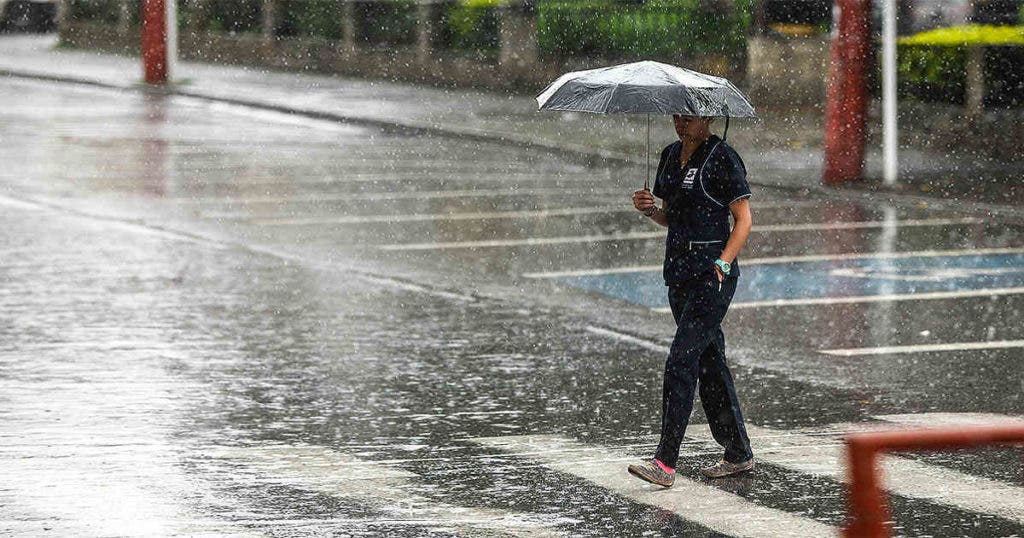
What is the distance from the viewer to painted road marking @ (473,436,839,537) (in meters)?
7.38

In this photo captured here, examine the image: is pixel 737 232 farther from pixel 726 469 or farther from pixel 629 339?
pixel 629 339

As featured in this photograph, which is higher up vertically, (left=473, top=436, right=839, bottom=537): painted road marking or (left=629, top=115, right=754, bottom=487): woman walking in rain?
(left=629, top=115, right=754, bottom=487): woman walking in rain

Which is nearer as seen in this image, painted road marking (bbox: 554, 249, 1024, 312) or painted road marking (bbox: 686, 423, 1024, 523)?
painted road marking (bbox: 686, 423, 1024, 523)

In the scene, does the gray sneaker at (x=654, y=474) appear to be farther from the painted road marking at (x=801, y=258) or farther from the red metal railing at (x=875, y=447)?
the painted road marking at (x=801, y=258)

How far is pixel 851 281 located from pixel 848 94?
266 inches

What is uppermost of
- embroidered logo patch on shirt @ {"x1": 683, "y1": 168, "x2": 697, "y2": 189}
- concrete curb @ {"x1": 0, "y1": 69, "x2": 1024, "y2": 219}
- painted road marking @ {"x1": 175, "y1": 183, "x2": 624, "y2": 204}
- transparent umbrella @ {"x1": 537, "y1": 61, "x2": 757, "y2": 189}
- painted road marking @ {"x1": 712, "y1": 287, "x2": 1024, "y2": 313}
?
transparent umbrella @ {"x1": 537, "y1": 61, "x2": 757, "y2": 189}

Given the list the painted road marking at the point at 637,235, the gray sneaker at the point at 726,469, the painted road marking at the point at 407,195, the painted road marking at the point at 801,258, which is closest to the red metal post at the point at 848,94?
the painted road marking at the point at 407,195

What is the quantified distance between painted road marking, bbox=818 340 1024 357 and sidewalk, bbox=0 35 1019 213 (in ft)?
22.6

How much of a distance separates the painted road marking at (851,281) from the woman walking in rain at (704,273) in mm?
4476

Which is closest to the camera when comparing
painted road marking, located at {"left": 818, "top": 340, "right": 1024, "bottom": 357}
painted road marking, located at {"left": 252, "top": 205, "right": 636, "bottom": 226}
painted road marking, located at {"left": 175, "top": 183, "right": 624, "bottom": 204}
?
painted road marking, located at {"left": 818, "top": 340, "right": 1024, "bottom": 357}

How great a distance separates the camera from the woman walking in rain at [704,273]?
8156 millimetres

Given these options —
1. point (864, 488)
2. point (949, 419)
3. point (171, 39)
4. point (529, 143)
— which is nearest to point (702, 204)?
point (949, 419)

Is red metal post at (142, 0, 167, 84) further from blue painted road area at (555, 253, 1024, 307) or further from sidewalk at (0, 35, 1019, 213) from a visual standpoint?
blue painted road area at (555, 253, 1024, 307)

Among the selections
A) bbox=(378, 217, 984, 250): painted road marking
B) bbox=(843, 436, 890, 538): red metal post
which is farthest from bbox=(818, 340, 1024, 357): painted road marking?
bbox=(843, 436, 890, 538): red metal post
